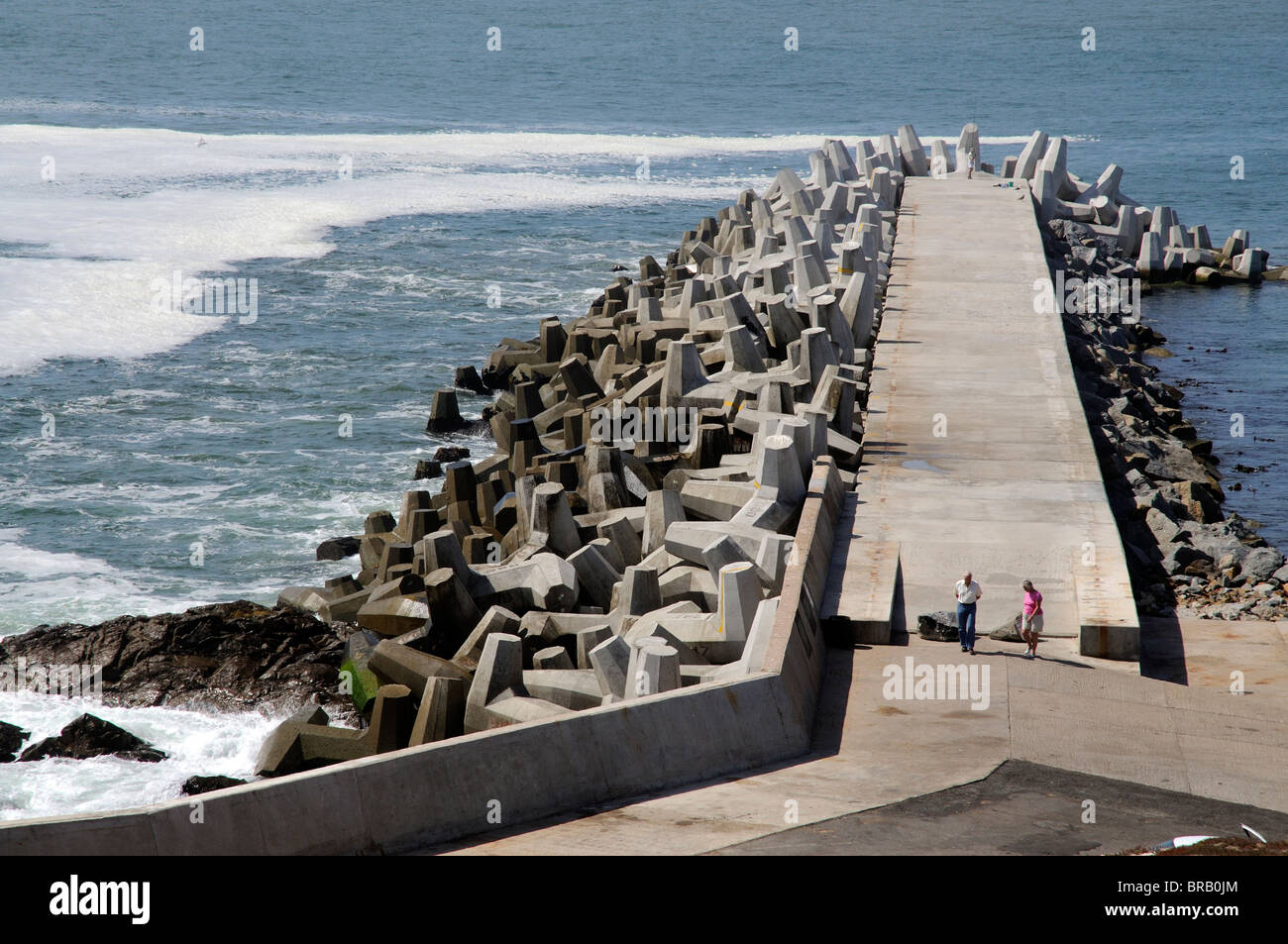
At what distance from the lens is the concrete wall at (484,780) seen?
19.1 ft

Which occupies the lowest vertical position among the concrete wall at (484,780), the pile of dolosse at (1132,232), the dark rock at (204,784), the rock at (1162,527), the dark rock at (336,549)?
the dark rock at (204,784)

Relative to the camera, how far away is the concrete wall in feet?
19.1

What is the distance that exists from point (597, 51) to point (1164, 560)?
7284 cm

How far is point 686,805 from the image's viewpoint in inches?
264

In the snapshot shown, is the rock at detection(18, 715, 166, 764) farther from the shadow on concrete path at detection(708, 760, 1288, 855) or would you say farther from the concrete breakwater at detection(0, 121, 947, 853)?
the shadow on concrete path at detection(708, 760, 1288, 855)

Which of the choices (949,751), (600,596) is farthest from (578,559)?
(949,751)

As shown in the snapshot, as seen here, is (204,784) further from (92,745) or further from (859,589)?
(859,589)

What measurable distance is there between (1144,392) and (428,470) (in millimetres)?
9057

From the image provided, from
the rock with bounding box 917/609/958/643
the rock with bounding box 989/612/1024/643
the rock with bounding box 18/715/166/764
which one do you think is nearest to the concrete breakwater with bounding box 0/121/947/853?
the rock with bounding box 917/609/958/643

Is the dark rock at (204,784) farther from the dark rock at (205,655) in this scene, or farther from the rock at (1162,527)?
the rock at (1162,527)

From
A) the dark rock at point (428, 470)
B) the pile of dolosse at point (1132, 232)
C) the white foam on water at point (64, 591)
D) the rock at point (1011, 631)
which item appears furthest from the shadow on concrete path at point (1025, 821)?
the pile of dolosse at point (1132, 232)

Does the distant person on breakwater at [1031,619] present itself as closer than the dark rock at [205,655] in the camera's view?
Yes

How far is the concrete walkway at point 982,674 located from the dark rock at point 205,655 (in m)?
3.57

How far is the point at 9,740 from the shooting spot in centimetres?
924
